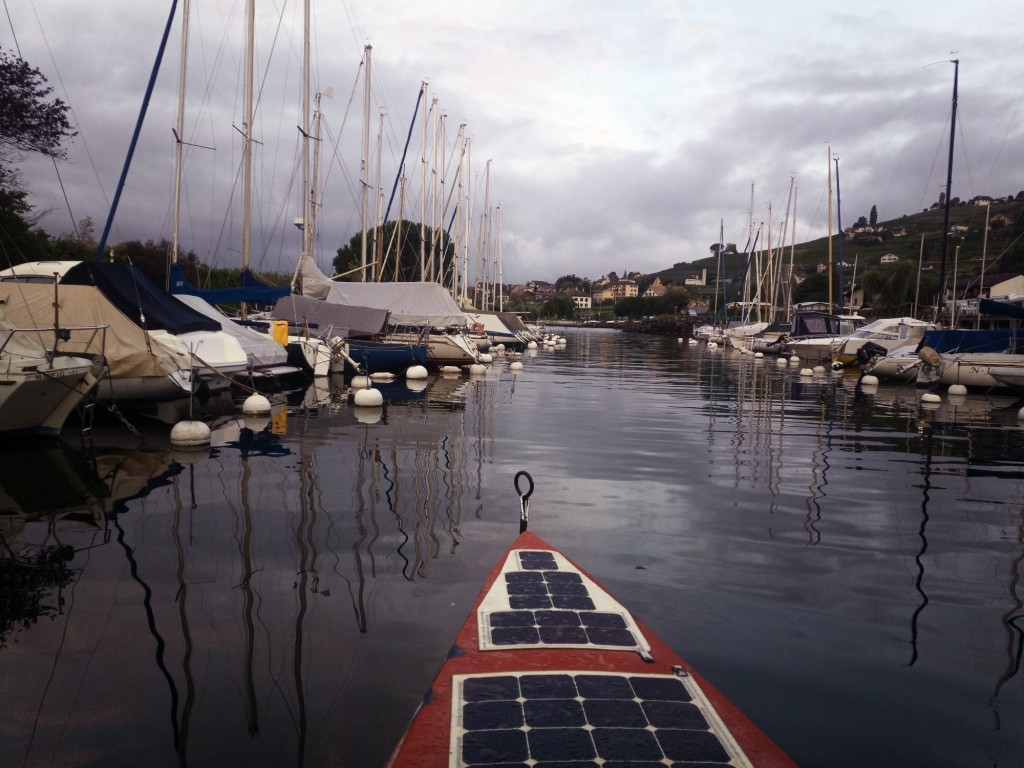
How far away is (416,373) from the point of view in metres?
27.2

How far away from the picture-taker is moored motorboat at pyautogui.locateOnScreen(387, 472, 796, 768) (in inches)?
140

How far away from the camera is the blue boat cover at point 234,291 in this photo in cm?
2292

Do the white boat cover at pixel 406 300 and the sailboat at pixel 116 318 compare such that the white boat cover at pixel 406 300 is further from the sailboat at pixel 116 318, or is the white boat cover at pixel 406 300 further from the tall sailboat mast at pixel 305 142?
the sailboat at pixel 116 318

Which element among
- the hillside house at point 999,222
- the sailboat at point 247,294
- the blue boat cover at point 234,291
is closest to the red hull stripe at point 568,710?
the sailboat at point 247,294

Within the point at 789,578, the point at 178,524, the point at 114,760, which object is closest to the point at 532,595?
the point at 114,760

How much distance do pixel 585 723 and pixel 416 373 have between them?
23.8m

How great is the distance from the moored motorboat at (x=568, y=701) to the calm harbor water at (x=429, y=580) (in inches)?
28.3

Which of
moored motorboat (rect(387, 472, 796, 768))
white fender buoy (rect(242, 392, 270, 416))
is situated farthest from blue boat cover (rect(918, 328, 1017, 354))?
moored motorboat (rect(387, 472, 796, 768))

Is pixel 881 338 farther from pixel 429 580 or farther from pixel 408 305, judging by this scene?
pixel 429 580

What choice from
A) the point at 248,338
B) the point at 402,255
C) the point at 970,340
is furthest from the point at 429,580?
the point at 402,255

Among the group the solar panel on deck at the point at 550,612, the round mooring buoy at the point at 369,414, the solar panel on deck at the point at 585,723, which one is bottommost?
the round mooring buoy at the point at 369,414

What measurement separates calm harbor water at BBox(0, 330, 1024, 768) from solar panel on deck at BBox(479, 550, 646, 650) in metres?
0.68

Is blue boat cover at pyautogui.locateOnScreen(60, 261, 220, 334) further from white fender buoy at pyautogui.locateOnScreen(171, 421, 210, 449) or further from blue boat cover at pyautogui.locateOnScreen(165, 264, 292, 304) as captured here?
blue boat cover at pyautogui.locateOnScreen(165, 264, 292, 304)

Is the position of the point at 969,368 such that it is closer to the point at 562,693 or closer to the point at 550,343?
the point at 562,693
